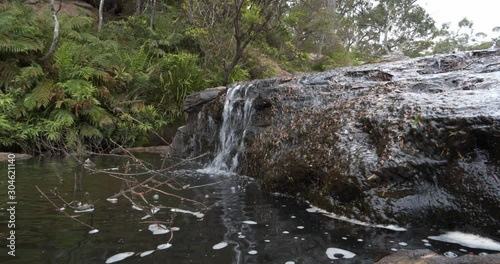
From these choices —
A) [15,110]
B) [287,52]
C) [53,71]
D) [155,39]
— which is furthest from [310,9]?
[15,110]

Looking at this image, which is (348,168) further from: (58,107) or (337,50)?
(337,50)

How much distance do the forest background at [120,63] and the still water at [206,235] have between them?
9.22ft

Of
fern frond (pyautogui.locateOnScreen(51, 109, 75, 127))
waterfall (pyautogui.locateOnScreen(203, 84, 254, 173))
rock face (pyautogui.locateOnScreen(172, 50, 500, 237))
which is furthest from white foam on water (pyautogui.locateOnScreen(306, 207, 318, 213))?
fern frond (pyautogui.locateOnScreen(51, 109, 75, 127))

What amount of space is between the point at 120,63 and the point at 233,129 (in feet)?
15.8

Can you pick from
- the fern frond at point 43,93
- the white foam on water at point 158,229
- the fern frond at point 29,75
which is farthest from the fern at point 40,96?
the white foam on water at point 158,229

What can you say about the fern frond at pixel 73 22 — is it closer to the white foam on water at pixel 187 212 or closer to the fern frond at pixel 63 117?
the fern frond at pixel 63 117

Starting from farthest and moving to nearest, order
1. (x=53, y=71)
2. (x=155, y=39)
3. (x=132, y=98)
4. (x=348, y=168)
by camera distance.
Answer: (x=155, y=39) → (x=132, y=98) → (x=53, y=71) → (x=348, y=168)

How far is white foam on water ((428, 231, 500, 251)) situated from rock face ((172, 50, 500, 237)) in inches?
3.2

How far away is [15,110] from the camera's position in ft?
25.3

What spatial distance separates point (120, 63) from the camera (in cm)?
970

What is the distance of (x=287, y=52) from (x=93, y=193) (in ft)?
36.5

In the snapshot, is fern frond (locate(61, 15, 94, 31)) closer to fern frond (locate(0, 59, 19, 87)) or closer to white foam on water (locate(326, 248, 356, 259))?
fern frond (locate(0, 59, 19, 87))

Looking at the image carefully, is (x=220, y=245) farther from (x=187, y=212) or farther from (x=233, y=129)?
(x=233, y=129)

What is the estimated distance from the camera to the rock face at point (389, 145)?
297cm
